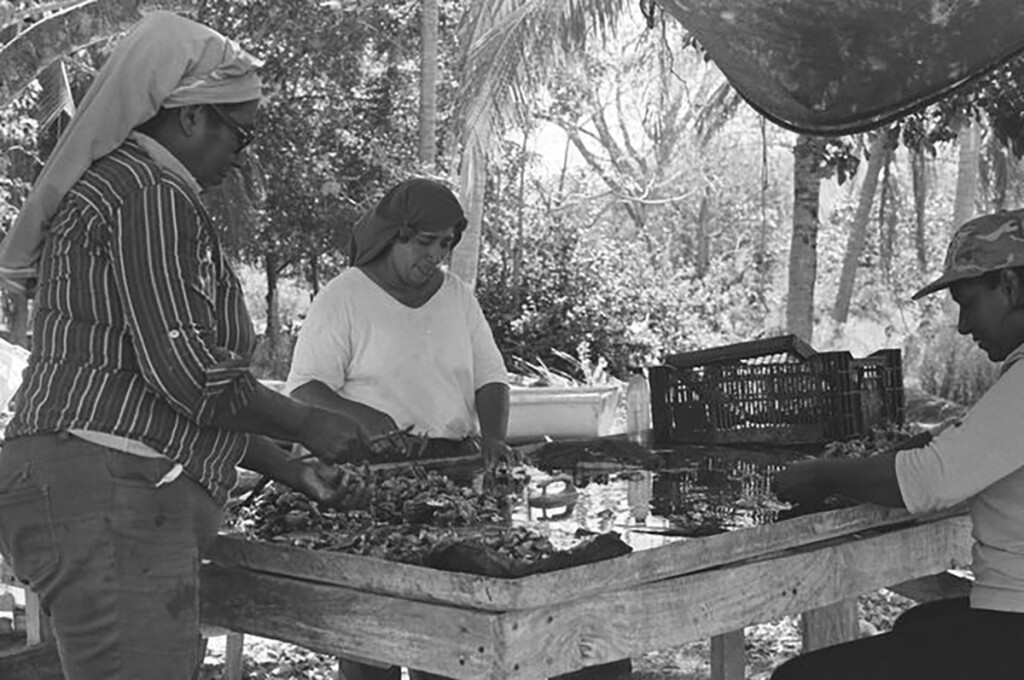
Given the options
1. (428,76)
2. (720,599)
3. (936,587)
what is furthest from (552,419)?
(428,76)

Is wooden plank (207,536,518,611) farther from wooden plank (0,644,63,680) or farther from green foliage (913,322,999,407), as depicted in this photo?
green foliage (913,322,999,407)

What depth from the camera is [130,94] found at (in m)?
2.62

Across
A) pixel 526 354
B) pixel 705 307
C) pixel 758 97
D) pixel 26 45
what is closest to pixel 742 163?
pixel 705 307

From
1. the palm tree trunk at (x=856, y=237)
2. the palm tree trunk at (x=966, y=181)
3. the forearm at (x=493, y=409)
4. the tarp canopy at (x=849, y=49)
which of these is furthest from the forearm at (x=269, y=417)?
the palm tree trunk at (x=856, y=237)

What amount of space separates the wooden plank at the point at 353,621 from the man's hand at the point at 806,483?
1.17 metres

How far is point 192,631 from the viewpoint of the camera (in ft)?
8.73

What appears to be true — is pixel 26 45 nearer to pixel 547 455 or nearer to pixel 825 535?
pixel 547 455

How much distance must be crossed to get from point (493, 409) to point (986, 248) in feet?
5.75

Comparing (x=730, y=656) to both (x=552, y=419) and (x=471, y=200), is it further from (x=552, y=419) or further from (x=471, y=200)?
(x=471, y=200)

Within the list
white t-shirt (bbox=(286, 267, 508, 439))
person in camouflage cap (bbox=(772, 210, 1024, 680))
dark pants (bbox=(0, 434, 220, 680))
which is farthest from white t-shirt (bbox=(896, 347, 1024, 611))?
dark pants (bbox=(0, 434, 220, 680))

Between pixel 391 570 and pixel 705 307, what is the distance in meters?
17.3

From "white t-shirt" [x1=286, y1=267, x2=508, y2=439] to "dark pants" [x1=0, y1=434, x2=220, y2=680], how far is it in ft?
5.50

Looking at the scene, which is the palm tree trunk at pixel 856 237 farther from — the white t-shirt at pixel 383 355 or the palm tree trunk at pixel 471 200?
the white t-shirt at pixel 383 355

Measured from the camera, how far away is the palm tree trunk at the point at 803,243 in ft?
29.8
